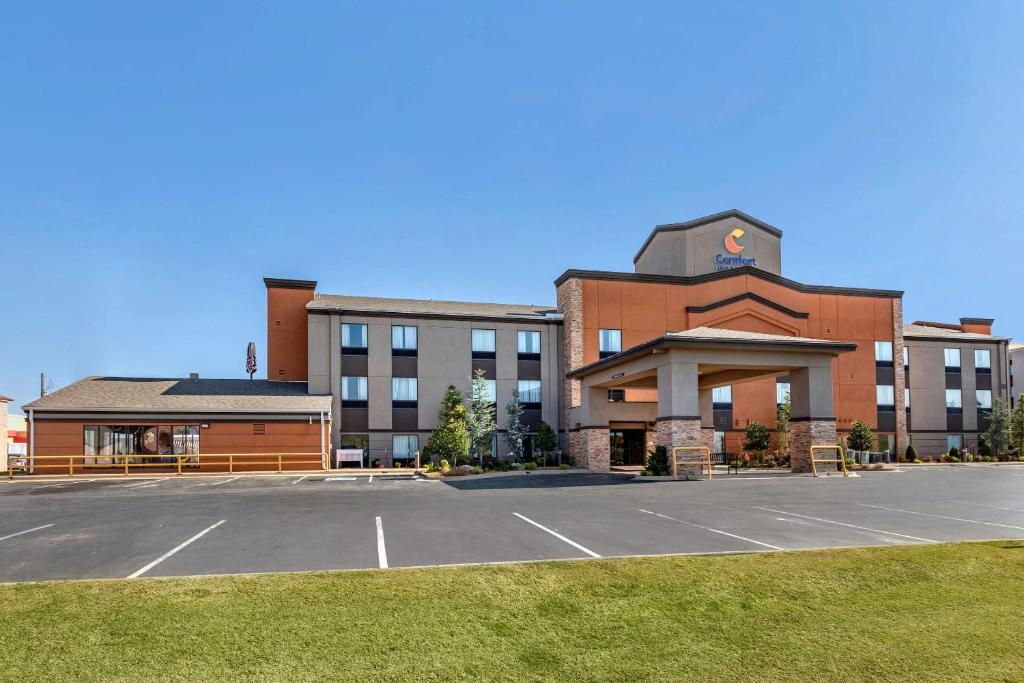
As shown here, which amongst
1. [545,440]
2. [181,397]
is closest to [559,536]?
[545,440]

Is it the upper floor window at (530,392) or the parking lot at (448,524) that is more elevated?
the upper floor window at (530,392)

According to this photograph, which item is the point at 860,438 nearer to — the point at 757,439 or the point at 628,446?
the point at 757,439

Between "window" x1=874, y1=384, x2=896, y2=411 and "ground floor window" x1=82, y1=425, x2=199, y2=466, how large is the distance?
43.0 metres

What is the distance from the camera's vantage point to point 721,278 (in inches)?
1661

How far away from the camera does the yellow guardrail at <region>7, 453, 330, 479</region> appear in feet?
107

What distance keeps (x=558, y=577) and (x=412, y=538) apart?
12.0ft

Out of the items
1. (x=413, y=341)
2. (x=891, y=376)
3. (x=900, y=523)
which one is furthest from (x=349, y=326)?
(x=891, y=376)

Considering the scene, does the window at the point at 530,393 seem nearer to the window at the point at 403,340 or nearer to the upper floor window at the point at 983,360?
the window at the point at 403,340

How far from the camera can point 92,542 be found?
11062mm

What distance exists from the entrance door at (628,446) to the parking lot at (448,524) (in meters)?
17.8

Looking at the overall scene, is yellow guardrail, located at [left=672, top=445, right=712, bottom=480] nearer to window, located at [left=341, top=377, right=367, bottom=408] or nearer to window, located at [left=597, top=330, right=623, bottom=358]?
window, located at [left=597, top=330, right=623, bottom=358]

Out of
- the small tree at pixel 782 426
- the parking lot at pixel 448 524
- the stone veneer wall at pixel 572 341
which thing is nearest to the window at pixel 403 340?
the stone veneer wall at pixel 572 341

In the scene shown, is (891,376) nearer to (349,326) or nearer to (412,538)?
(349,326)

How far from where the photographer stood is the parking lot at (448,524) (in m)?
9.62
